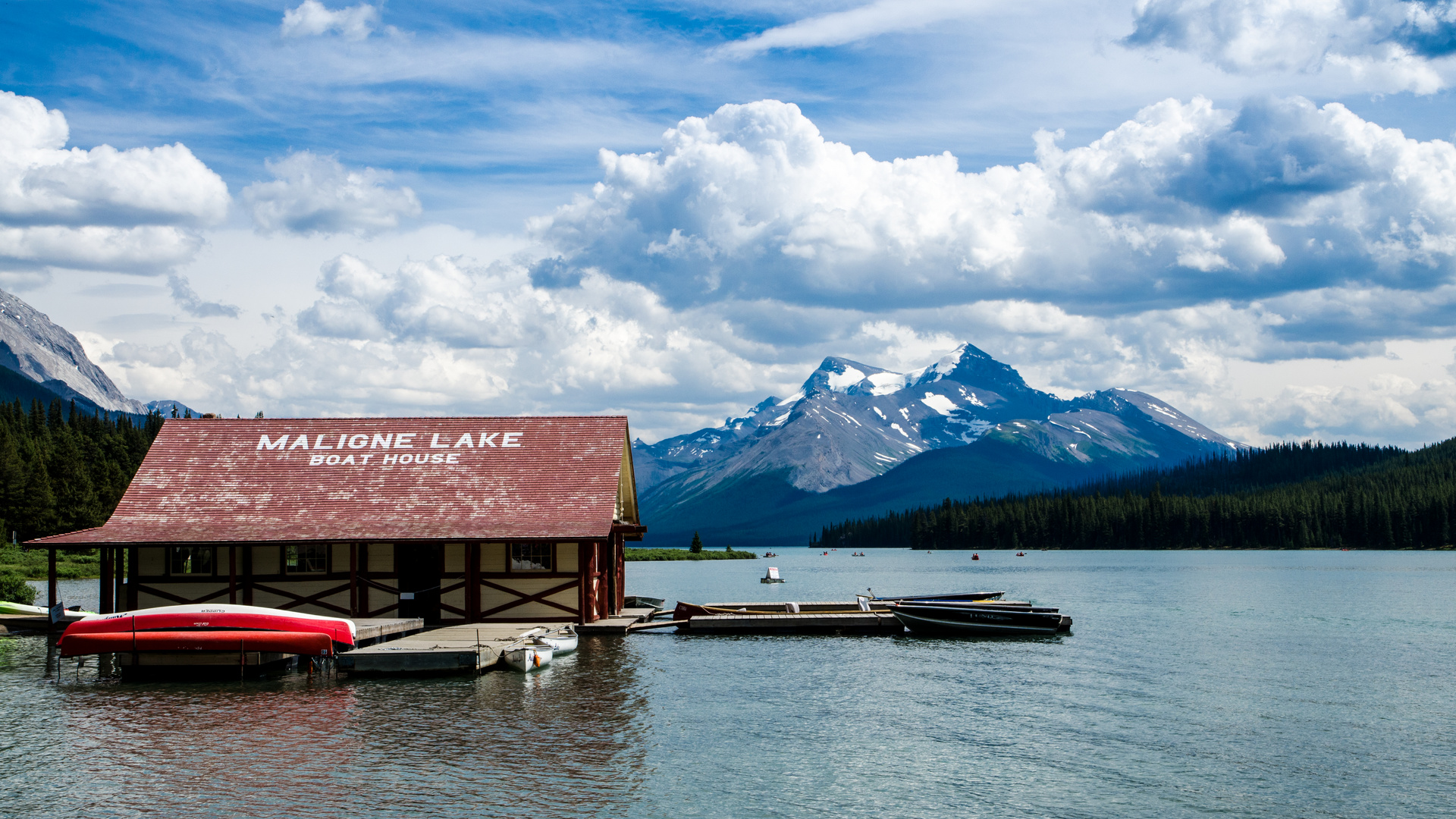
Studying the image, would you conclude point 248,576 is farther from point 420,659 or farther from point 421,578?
point 420,659

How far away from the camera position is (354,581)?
43.6m

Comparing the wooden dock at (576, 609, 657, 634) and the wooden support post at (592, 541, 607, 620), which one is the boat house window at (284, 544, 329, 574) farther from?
the wooden support post at (592, 541, 607, 620)

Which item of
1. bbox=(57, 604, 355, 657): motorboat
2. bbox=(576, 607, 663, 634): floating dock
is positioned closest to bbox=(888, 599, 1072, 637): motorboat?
bbox=(576, 607, 663, 634): floating dock

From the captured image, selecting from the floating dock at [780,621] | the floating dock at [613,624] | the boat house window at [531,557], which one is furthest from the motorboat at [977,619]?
the boat house window at [531,557]

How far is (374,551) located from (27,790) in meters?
23.5

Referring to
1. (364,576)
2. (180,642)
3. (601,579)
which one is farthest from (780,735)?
(364,576)

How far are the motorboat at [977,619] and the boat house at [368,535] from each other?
13.3 metres

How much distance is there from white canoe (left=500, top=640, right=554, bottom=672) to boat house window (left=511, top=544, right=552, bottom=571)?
8454 millimetres

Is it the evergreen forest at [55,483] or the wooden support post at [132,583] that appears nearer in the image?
the wooden support post at [132,583]

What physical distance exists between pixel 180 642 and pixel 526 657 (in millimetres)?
10533

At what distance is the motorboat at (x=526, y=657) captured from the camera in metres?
35.5

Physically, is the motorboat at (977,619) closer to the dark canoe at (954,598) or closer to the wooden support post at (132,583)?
the dark canoe at (954,598)

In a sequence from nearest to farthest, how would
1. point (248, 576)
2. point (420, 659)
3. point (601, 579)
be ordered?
1. point (420, 659)
2. point (248, 576)
3. point (601, 579)

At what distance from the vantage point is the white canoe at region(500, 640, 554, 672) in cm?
3547
